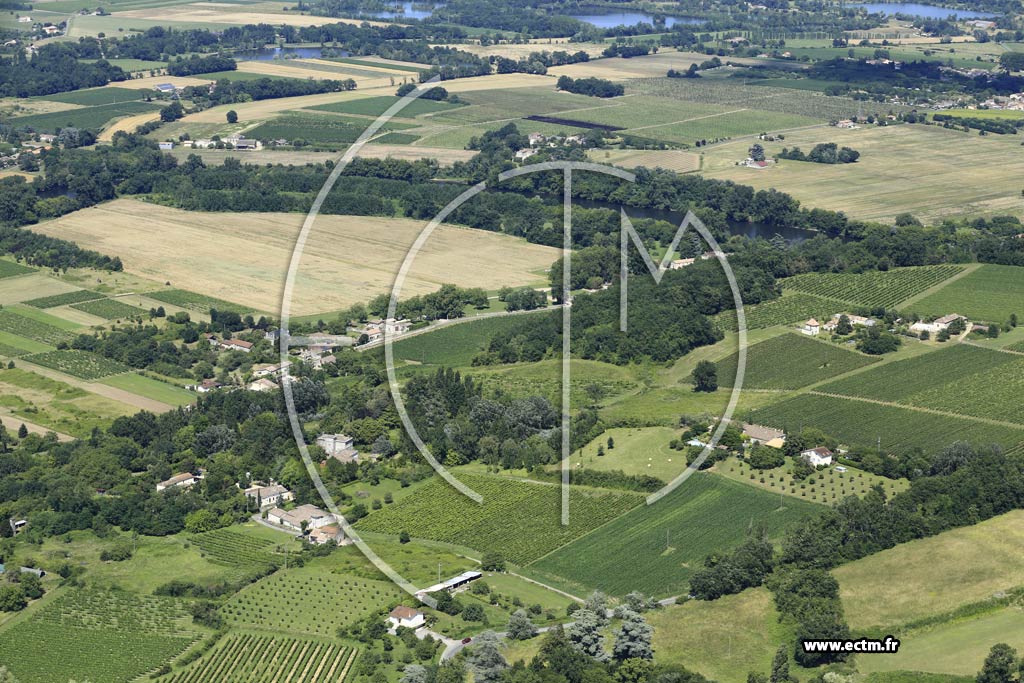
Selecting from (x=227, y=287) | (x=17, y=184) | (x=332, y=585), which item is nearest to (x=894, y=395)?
(x=332, y=585)

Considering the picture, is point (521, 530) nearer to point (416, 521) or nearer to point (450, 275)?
point (416, 521)

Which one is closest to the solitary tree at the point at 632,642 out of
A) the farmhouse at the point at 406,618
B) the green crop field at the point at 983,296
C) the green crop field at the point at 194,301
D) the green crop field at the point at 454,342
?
the farmhouse at the point at 406,618

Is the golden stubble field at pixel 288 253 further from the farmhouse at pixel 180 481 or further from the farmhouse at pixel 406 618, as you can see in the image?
the farmhouse at pixel 406 618

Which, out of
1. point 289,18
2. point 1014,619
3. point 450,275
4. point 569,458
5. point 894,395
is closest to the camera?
point 1014,619

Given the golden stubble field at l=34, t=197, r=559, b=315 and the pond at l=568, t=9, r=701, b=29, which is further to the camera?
the pond at l=568, t=9, r=701, b=29

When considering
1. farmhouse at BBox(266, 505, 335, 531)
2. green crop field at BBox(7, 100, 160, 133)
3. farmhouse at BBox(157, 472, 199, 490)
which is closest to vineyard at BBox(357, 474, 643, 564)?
farmhouse at BBox(266, 505, 335, 531)

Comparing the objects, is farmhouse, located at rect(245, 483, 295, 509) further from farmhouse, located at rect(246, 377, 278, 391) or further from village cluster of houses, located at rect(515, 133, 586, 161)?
village cluster of houses, located at rect(515, 133, 586, 161)
